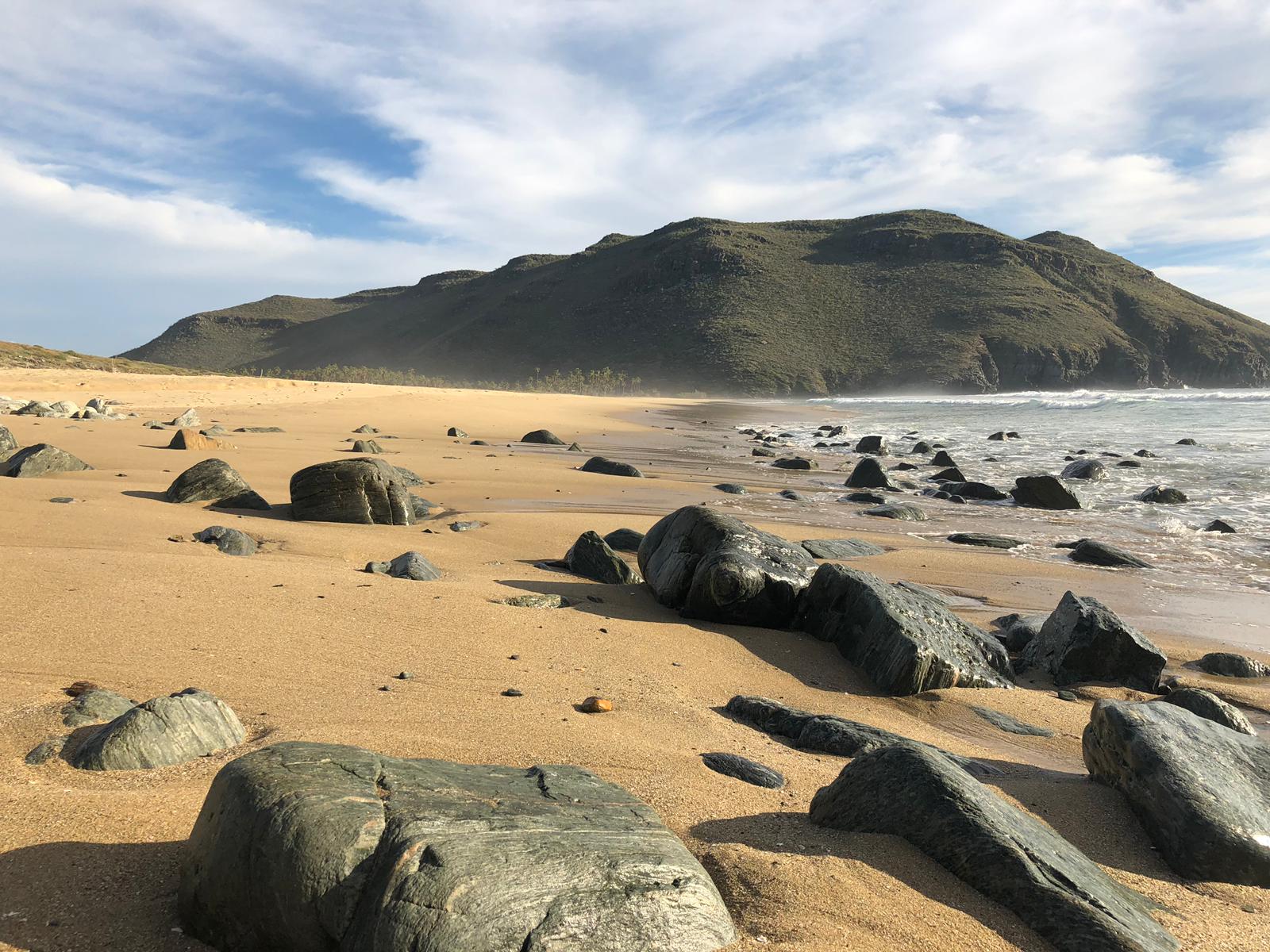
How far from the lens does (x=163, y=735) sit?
260 cm

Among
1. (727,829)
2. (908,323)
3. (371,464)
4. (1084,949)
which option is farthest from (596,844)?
(908,323)

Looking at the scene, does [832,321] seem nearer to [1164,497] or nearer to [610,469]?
[1164,497]

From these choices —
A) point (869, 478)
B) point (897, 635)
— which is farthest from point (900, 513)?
point (897, 635)

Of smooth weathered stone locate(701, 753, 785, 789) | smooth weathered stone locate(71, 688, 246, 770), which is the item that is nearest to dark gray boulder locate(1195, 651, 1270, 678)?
smooth weathered stone locate(701, 753, 785, 789)

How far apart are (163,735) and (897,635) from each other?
10.8 ft

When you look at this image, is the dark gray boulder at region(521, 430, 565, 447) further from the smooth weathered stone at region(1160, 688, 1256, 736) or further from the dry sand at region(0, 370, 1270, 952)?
the smooth weathered stone at region(1160, 688, 1256, 736)

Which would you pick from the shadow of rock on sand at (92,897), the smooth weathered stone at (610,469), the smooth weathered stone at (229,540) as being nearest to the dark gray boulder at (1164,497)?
the smooth weathered stone at (610,469)

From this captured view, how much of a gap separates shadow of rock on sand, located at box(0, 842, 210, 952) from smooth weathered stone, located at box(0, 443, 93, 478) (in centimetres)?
716

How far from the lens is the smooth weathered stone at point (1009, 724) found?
3.91 m

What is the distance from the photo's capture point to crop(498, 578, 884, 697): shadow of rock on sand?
4352 mm

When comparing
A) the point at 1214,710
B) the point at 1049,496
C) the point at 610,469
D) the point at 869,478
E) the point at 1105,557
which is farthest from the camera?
the point at 869,478

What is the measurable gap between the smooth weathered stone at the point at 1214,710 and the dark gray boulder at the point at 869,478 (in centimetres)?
872

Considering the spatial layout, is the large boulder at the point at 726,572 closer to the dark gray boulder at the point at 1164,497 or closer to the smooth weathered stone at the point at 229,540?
the smooth weathered stone at the point at 229,540

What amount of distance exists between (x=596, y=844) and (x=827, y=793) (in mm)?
1024
